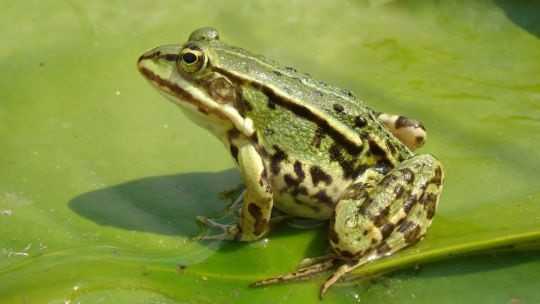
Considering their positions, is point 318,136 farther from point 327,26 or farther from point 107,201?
point 327,26

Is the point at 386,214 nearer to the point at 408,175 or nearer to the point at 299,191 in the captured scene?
the point at 408,175

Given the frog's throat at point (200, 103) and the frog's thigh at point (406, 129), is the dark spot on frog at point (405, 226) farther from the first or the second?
the frog's throat at point (200, 103)

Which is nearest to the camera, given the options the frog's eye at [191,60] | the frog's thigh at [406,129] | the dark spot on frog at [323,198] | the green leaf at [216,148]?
the green leaf at [216,148]

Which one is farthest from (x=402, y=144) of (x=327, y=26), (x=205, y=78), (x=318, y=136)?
(x=327, y=26)

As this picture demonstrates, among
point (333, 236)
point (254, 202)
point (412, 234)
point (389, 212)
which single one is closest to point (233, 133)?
point (254, 202)

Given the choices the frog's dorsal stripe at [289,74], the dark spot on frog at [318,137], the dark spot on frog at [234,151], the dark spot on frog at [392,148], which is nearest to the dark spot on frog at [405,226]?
the dark spot on frog at [392,148]

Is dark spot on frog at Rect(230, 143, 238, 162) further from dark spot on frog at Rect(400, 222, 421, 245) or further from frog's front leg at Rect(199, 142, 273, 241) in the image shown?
dark spot on frog at Rect(400, 222, 421, 245)

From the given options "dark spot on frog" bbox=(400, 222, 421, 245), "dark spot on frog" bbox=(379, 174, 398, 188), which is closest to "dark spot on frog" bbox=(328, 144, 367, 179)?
"dark spot on frog" bbox=(379, 174, 398, 188)
